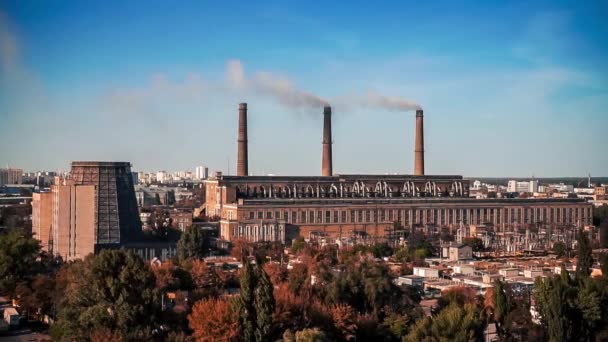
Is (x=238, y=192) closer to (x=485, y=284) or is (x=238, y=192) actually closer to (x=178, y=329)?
(x=485, y=284)

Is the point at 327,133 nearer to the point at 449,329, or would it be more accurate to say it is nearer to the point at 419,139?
the point at 419,139

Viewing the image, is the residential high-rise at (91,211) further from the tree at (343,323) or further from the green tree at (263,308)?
the green tree at (263,308)

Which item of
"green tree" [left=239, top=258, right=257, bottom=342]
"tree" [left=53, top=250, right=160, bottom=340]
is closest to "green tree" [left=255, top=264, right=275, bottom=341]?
"green tree" [left=239, top=258, right=257, bottom=342]

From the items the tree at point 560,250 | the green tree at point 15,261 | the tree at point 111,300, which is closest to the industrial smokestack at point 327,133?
the tree at point 560,250

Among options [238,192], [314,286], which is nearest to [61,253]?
[238,192]

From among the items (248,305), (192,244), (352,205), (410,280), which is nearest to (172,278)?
(248,305)

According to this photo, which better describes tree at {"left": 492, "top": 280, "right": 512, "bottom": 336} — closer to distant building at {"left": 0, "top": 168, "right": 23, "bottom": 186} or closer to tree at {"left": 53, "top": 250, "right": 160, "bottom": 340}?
tree at {"left": 53, "top": 250, "right": 160, "bottom": 340}

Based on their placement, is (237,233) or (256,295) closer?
(256,295)
